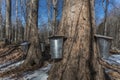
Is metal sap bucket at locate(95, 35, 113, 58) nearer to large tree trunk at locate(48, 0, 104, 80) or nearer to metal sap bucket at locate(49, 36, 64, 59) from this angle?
large tree trunk at locate(48, 0, 104, 80)

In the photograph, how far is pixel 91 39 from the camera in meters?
6.20

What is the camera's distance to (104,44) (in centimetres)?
631

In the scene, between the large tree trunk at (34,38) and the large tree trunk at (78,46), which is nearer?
the large tree trunk at (78,46)

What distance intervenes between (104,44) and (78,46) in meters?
0.77

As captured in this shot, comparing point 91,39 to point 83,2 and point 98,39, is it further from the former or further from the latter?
point 83,2

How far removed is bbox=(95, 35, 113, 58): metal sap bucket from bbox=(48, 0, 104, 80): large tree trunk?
0.19 m

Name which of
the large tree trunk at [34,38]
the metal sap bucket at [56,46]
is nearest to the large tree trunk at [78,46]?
the metal sap bucket at [56,46]

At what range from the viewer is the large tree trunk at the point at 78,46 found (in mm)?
5898

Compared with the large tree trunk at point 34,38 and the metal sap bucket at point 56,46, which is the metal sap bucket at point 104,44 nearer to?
the metal sap bucket at point 56,46

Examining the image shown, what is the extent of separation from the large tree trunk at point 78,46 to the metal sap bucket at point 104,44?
0.63 feet

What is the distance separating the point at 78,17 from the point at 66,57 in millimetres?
1096

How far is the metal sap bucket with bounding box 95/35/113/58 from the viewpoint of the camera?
6246 mm

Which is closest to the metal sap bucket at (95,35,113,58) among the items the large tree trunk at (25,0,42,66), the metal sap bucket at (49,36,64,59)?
the metal sap bucket at (49,36,64,59)

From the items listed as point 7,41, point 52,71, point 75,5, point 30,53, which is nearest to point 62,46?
point 52,71
